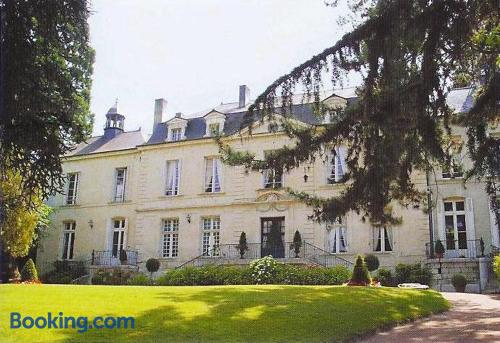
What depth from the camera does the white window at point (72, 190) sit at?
93.9ft

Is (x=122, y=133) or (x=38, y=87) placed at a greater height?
(x=122, y=133)

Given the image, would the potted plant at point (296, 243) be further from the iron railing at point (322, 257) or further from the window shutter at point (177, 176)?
the window shutter at point (177, 176)

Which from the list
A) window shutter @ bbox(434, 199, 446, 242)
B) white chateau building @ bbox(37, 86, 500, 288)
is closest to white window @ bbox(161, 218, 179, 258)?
white chateau building @ bbox(37, 86, 500, 288)

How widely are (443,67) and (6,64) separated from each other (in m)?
7.55

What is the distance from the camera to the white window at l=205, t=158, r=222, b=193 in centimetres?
2516

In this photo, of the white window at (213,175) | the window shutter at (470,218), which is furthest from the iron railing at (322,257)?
the white window at (213,175)

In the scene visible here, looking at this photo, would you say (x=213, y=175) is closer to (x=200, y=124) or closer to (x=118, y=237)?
(x=200, y=124)

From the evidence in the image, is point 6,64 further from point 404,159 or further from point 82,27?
point 404,159

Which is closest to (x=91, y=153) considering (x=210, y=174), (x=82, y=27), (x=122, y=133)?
(x=122, y=133)

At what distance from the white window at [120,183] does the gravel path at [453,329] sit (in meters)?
20.2

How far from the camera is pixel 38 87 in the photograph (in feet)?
27.4

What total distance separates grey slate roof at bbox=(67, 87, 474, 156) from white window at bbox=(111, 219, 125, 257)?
439 cm

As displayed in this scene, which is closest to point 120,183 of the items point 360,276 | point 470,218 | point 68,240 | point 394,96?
point 68,240

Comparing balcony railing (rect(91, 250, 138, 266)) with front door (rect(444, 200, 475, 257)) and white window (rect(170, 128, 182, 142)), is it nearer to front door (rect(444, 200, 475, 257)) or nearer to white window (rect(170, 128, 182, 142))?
white window (rect(170, 128, 182, 142))
